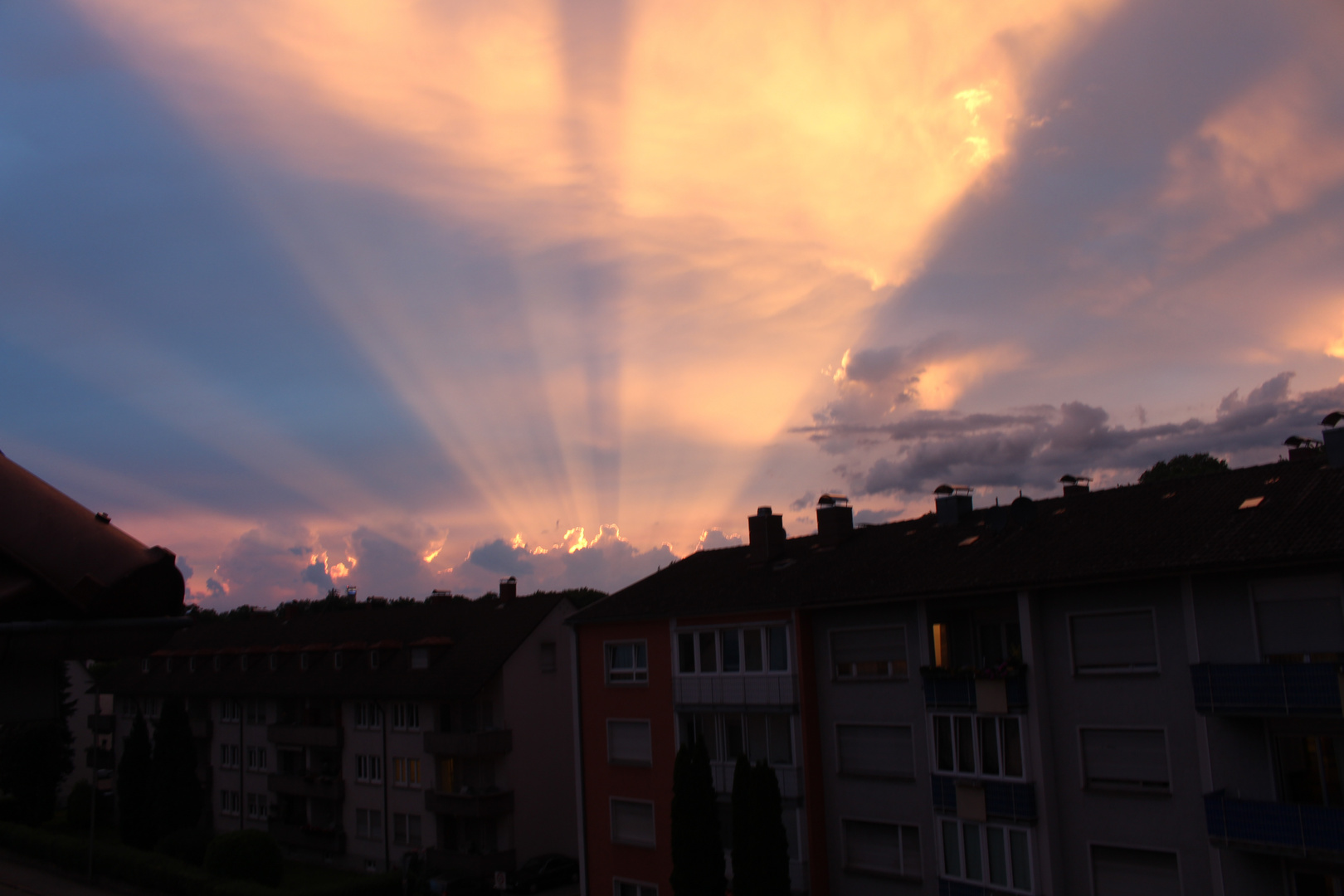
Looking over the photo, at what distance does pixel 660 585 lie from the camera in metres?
43.4

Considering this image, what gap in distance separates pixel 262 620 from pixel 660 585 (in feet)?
163

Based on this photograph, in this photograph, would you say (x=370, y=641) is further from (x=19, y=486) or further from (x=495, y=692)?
(x=19, y=486)

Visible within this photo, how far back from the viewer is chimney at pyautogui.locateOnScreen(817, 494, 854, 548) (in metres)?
41.5

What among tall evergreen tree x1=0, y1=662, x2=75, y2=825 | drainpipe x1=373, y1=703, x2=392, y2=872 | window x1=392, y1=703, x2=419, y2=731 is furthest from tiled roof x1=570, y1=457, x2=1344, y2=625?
tall evergreen tree x1=0, y1=662, x2=75, y2=825

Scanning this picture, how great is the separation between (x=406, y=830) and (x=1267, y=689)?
46059 mm

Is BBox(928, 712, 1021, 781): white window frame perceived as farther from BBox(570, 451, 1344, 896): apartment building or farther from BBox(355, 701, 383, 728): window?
BBox(355, 701, 383, 728): window

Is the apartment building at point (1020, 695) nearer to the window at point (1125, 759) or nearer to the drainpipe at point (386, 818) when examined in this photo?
the window at point (1125, 759)

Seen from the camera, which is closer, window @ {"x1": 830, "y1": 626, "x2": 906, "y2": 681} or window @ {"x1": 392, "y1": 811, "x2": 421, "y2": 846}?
window @ {"x1": 830, "y1": 626, "x2": 906, "y2": 681}

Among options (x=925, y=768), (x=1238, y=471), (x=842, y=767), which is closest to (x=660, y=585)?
(x=842, y=767)

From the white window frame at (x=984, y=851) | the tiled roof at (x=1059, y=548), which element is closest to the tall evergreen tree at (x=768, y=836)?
the white window frame at (x=984, y=851)

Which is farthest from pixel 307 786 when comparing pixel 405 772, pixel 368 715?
pixel 405 772

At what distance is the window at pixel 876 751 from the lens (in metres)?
32.8

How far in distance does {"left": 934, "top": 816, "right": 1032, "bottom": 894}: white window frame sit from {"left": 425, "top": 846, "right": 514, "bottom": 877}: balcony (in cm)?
2792

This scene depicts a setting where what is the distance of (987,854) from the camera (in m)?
29.5
